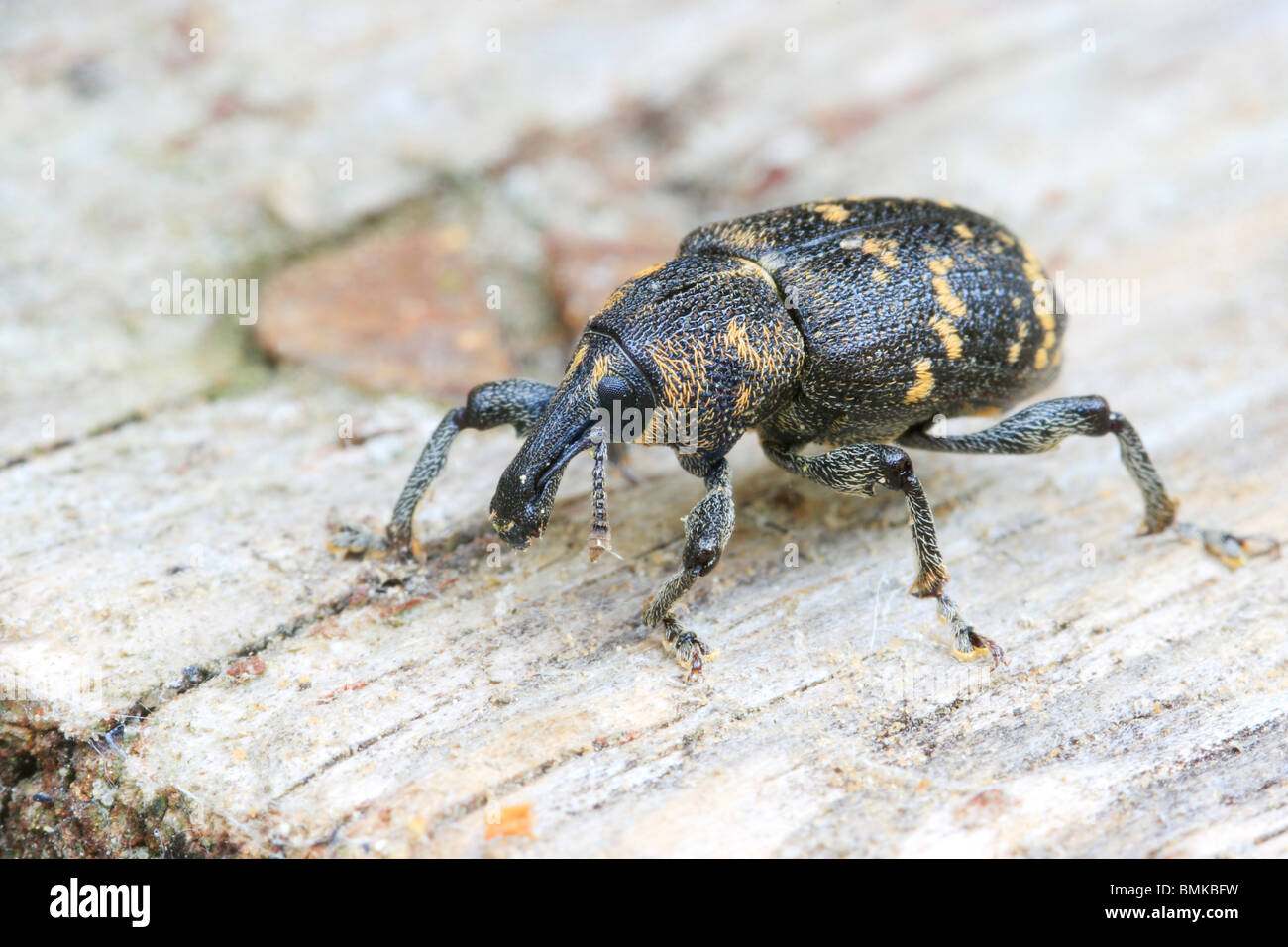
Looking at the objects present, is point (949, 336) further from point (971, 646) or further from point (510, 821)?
point (510, 821)

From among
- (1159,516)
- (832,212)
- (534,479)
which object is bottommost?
(1159,516)

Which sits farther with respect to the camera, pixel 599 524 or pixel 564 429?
pixel 564 429

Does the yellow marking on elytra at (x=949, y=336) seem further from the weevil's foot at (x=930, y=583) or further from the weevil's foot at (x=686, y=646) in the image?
the weevil's foot at (x=686, y=646)

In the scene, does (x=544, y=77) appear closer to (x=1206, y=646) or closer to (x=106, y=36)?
(x=106, y=36)

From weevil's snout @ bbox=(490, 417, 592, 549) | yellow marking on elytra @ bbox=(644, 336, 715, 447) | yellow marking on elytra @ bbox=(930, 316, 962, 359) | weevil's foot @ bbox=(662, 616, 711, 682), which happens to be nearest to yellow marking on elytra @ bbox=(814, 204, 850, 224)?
yellow marking on elytra @ bbox=(930, 316, 962, 359)

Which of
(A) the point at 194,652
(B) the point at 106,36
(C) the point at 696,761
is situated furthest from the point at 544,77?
(C) the point at 696,761

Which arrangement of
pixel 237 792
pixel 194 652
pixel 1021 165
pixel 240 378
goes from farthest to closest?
pixel 1021 165 → pixel 240 378 → pixel 194 652 → pixel 237 792

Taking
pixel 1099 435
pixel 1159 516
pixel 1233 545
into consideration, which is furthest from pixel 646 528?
pixel 1233 545

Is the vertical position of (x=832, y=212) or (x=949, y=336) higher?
(x=832, y=212)

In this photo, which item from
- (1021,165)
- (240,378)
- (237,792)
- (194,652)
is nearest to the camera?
(237,792)
